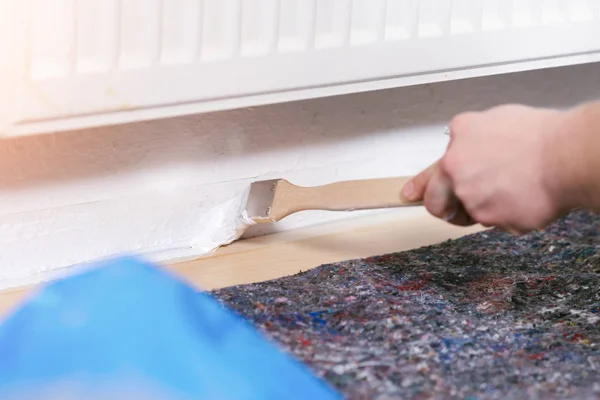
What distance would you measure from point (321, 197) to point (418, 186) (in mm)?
141

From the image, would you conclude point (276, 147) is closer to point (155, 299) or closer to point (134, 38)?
point (134, 38)

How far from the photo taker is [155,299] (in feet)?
1.59

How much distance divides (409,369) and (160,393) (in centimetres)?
20

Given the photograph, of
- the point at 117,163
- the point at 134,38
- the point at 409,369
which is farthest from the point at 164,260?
the point at 409,369

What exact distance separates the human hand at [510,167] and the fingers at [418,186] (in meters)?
0.03

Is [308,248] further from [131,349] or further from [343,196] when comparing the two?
[131,349]

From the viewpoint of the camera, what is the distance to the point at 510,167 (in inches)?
23.8

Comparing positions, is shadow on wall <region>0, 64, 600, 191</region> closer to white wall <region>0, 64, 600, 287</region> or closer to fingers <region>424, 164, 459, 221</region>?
white wall <region>0, 64, 600, 287</region>

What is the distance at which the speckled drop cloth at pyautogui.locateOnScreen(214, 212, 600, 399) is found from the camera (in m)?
0.56

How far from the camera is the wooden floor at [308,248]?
2.69 feet

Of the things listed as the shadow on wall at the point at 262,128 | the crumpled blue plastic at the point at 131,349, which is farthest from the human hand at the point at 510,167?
the shadow on wall at the point at 262,128

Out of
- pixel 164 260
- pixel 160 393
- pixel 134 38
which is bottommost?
pixel 164 260

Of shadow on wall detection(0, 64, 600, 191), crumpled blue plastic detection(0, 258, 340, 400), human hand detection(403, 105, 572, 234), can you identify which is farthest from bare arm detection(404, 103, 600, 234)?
shadow on wall detection(0, 64, 600, 191)

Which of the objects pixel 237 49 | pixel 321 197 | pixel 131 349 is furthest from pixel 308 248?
pixel 131 349
